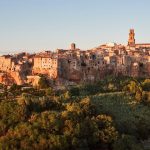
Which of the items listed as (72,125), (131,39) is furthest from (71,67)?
(131,39)

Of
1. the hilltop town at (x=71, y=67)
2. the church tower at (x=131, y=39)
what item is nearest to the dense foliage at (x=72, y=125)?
the hilltop town at (x=71, y=67)

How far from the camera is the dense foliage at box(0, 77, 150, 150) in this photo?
28.0 meters

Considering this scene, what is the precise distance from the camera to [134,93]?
153 ft

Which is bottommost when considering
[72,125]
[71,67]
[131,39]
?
[72,125]

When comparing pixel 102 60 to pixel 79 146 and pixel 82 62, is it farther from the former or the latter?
pixel 79 146

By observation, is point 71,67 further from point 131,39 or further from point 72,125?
point 131,39

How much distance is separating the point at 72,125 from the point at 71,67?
29.0 metres

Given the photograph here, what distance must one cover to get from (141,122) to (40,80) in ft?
62.0

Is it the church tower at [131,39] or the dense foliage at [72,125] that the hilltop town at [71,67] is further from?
the church tower at [131,39]

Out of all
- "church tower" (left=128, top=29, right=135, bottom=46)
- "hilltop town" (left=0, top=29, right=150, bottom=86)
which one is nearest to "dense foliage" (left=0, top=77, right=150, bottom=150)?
"hilltop town" (left=0, top=29, right=150, bottom=86)

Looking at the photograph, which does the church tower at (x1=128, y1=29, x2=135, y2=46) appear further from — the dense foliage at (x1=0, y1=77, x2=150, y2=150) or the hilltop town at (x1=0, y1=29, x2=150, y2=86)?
the dense foliage at (x1=0, y1=77, x2=150, y2=150)

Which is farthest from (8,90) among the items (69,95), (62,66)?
(62,66)

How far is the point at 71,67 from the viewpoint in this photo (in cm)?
5888

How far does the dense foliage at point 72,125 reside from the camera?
28.0 metres
